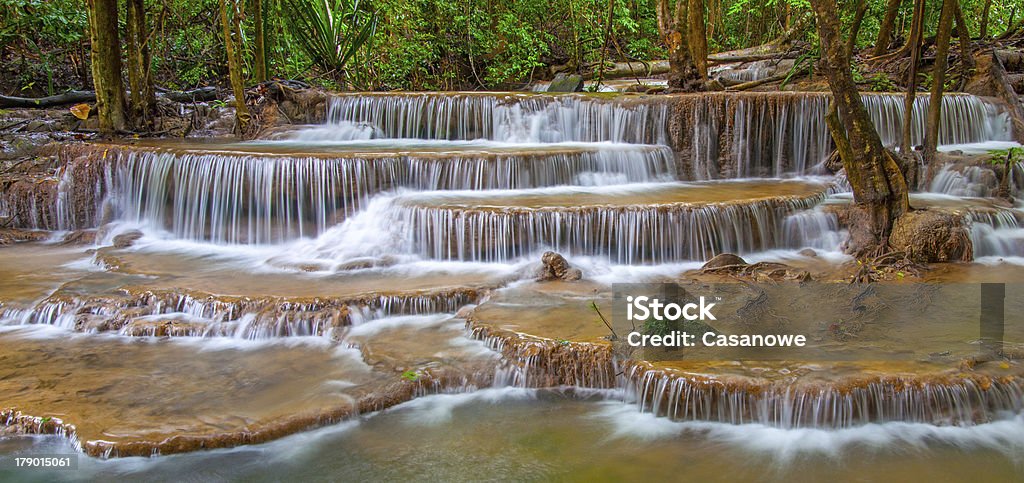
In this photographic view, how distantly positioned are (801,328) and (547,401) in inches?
76.6

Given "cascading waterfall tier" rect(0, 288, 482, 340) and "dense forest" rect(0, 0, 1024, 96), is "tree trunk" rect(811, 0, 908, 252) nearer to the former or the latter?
"cascading waterfall tier" rect(0, 288, 482, 340)

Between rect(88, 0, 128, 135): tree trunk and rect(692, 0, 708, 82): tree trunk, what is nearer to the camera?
rect(88, 0, 128, 135): tree trunk

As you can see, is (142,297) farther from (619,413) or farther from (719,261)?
(719,261)

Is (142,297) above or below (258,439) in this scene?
above

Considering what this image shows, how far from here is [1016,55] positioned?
1366 centimetres

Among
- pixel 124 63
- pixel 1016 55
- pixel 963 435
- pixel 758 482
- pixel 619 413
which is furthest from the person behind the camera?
pixel 124 63

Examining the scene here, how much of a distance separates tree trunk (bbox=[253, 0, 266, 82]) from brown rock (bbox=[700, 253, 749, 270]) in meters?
8.99

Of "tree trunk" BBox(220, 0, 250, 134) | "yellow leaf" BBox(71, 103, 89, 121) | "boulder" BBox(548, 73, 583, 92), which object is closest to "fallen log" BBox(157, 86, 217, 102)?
"yellow leaf" BBox(71, 103, 89, 121)

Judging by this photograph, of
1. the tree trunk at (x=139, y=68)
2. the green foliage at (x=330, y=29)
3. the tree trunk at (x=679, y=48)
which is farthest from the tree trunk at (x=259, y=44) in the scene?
the tree trunk at (x=679, y=48)

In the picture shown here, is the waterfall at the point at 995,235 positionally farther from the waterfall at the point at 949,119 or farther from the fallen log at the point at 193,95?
the fallen log at the point at 193,95

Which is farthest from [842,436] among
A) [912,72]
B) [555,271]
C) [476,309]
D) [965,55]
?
[965,55]

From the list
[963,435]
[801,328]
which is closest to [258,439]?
[801,328]

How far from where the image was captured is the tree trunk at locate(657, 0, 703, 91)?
41.3 ft

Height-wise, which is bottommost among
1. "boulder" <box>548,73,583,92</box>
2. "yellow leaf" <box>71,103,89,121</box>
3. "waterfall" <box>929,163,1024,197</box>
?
"waterfall" <box>929,163,1024,197</box>
